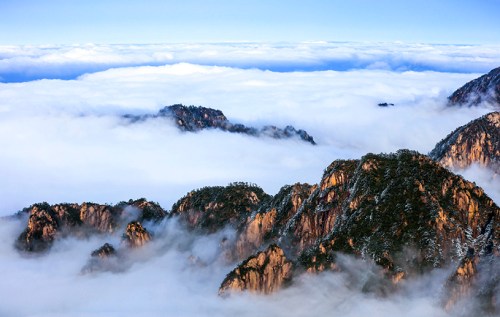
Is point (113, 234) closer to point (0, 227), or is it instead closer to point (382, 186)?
point (0, 227)

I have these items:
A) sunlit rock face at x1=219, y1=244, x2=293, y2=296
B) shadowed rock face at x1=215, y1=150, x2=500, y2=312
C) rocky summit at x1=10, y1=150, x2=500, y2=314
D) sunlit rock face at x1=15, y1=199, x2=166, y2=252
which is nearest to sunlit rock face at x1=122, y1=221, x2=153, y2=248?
sunlit rock face at x1=15, y1=199, x2=166, y2=252

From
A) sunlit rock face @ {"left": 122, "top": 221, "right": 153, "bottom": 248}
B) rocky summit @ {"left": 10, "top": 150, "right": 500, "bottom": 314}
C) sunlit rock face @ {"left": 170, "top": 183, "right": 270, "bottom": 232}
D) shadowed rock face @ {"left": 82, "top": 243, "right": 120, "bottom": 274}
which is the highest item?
rocky summit @ {"left": 10, "top": 150, "right": 500, "bottom": 314}

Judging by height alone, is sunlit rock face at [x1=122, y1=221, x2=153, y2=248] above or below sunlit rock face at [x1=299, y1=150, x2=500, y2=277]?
below

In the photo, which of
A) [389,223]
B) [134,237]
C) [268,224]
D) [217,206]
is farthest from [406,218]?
[134,237]

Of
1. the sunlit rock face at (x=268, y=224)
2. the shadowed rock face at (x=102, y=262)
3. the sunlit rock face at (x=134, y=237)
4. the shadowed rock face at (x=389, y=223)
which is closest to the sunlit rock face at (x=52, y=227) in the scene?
the sunlit rock face at (x=134, y=237)

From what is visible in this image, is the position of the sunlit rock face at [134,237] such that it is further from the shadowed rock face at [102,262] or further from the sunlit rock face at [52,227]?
the sunlit rock face at [52,227]

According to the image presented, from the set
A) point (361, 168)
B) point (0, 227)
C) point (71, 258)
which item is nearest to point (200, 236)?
point (71, 258)

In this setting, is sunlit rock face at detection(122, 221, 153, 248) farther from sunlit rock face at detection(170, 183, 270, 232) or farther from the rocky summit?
the rocky summit
